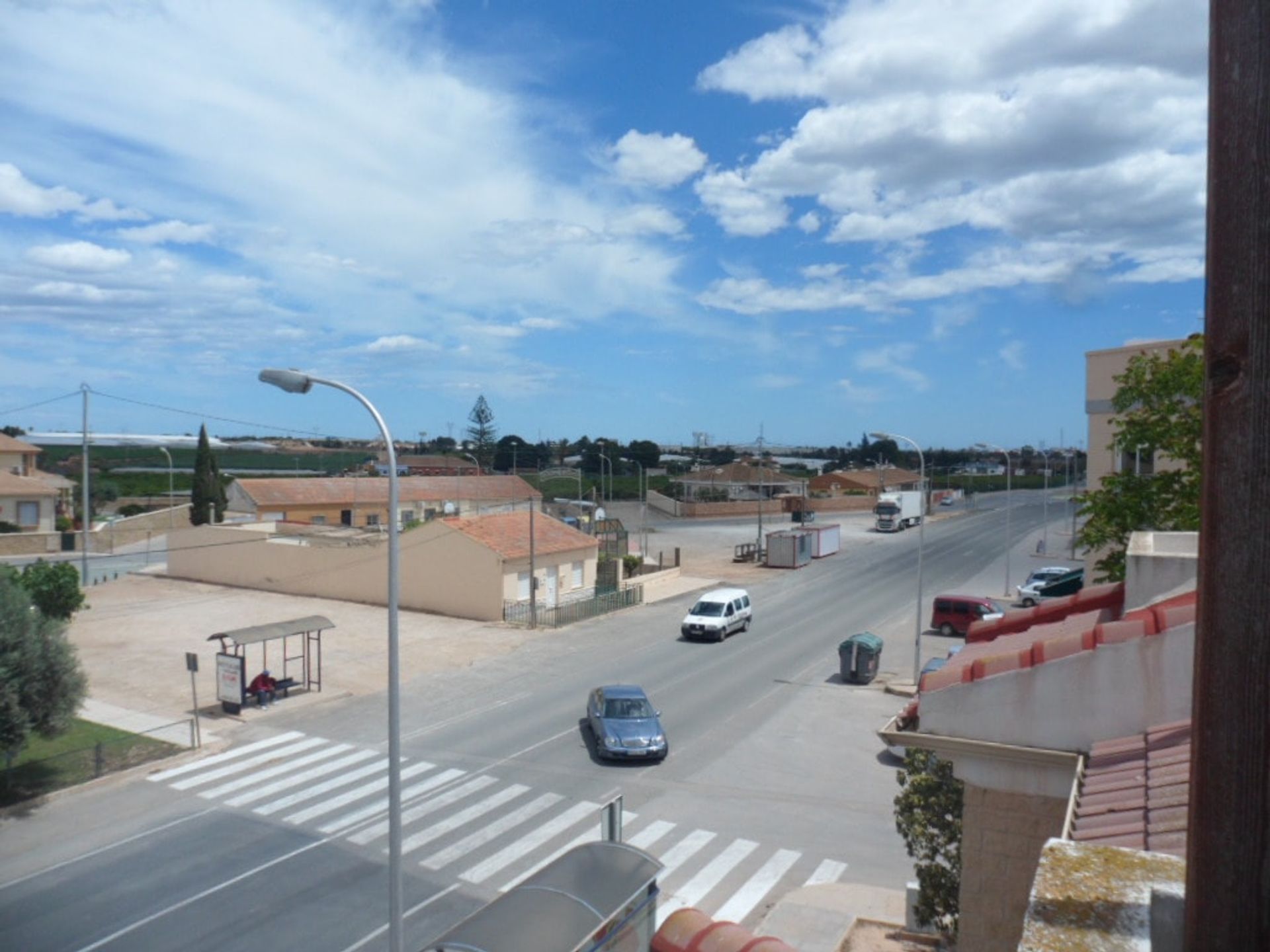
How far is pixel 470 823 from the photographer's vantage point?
1641 cm

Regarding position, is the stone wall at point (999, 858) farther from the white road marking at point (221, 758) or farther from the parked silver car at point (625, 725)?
the white road marking at point (221, 758)

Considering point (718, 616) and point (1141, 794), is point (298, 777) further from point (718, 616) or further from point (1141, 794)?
point (1141, 794)

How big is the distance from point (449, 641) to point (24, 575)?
1364 cm

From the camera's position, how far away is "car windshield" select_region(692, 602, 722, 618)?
109 ft

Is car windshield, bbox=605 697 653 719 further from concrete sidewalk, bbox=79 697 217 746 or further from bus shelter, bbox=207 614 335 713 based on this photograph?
concrete sidewalk, bbox=79 697 217 746

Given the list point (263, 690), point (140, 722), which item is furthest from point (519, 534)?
point (140, 722)

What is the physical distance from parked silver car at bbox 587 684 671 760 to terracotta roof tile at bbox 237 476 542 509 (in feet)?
148

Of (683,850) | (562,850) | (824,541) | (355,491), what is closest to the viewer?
(562,850)

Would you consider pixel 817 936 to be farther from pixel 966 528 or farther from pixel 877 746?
pixel 966 528

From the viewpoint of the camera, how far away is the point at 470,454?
126m

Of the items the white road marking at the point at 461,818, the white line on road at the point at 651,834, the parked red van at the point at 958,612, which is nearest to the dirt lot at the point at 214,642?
the white road marking at the point at 461,818

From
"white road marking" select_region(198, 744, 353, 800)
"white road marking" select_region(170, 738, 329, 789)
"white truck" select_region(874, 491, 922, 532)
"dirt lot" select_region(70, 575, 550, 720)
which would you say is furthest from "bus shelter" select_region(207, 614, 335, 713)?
"white truck" select_region(874, 491, 922, 532)

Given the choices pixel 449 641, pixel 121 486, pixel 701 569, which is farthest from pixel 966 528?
pixel 121 486

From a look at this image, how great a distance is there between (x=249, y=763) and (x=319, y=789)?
2618 mm
